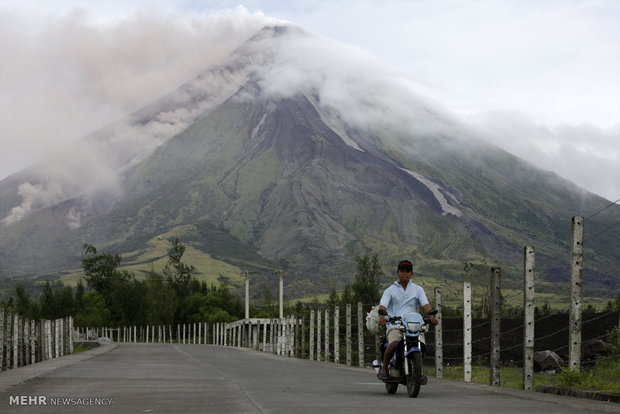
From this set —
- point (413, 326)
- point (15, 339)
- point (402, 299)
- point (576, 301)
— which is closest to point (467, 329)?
point (576, 301)

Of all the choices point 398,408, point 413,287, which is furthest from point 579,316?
point 398,408

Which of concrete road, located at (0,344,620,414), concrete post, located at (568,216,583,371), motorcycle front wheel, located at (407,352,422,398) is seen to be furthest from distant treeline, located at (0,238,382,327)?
motorcycle front wheel, located at (407,352,422,398)

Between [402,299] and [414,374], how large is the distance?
1442 mm

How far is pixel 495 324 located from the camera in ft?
63.1

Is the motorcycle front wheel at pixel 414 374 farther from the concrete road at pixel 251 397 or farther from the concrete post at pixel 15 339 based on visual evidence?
the concrete post at pixel 15 339

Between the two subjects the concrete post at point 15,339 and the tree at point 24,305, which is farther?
the tree at point 24,305

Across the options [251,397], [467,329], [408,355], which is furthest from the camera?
[467,329]

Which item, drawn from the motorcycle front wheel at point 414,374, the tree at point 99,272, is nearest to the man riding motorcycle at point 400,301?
the motorcycle front wheel at point 414,374

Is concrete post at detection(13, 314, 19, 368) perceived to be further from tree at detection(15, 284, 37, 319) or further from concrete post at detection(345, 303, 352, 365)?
tree at detection(15, 284, 37, 319)

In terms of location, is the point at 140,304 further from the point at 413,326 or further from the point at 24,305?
the point at 413,326

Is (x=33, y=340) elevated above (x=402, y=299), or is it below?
below

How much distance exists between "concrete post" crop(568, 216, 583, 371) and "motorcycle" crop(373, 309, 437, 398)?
2558 mm

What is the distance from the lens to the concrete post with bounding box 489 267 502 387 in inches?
739

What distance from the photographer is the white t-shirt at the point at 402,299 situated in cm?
1573
